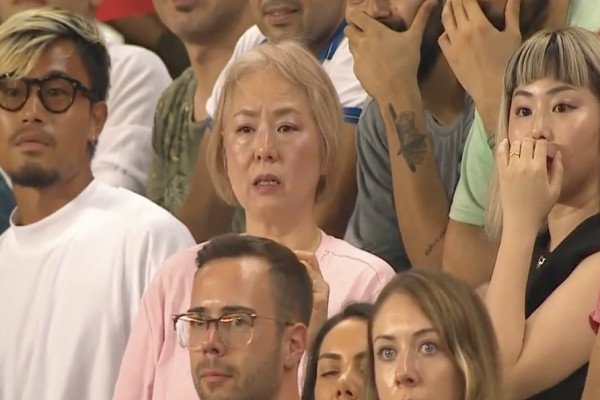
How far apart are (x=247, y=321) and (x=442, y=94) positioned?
85 cm

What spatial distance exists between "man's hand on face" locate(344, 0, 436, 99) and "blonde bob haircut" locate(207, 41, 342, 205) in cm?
25

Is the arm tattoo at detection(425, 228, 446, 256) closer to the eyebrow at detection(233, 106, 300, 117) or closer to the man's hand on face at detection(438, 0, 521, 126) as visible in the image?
the man's hand on face at detection(438, 0, 521, 126)

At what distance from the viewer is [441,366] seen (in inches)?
92.2

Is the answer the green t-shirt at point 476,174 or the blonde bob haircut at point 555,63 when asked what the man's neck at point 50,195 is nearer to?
the green t-shirt at point 476,174

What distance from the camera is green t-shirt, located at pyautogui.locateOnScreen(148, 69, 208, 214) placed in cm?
374

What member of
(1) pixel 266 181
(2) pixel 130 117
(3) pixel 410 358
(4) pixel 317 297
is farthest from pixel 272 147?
(2) pixel 130 117

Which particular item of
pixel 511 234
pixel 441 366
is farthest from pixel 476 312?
pixel 511 234

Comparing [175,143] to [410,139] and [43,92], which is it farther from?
[410,139]

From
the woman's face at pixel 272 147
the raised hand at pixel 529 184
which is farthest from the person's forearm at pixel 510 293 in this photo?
the woman's face at pixel 272 147

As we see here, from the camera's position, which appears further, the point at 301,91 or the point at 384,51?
the point at 384,51

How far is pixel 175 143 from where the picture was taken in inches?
149

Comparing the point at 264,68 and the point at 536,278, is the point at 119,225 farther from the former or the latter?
the point at 536,278

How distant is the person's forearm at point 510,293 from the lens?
2494 millimetres

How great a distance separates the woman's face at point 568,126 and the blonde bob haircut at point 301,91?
394 mm
